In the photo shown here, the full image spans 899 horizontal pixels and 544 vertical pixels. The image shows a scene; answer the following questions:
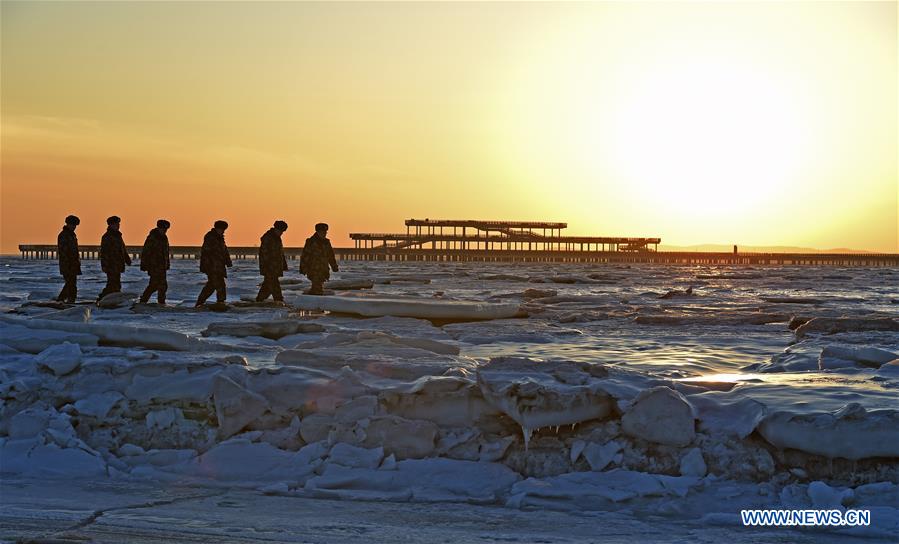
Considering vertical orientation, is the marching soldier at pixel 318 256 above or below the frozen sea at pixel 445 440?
above

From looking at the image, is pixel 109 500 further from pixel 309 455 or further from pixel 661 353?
pixel 661 353

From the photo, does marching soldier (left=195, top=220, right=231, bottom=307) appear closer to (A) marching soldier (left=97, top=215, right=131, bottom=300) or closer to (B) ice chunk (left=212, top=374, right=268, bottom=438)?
(A) marching soldier (left=97, top=215, right=131, bottom=300)

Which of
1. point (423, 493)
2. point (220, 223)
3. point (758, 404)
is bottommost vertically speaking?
point (423, 493)

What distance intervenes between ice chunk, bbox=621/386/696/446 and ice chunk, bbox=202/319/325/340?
5.73 m

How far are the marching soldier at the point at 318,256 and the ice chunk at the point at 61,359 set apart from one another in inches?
349

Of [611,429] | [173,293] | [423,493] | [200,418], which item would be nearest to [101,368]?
[200,418]

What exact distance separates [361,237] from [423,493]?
105 meters

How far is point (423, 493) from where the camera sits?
4.86 m

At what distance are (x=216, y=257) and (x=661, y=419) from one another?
10768 mm

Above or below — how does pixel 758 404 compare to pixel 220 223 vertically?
below

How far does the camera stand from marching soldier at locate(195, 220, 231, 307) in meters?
14.6

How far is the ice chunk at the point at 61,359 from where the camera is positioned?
255 inches

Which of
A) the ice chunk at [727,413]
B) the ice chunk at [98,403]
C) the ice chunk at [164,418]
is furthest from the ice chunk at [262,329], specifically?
the ice chunk at [727,413]

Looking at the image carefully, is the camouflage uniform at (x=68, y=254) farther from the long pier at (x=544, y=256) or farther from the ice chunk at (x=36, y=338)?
the long pier at (x=544, y=256)
